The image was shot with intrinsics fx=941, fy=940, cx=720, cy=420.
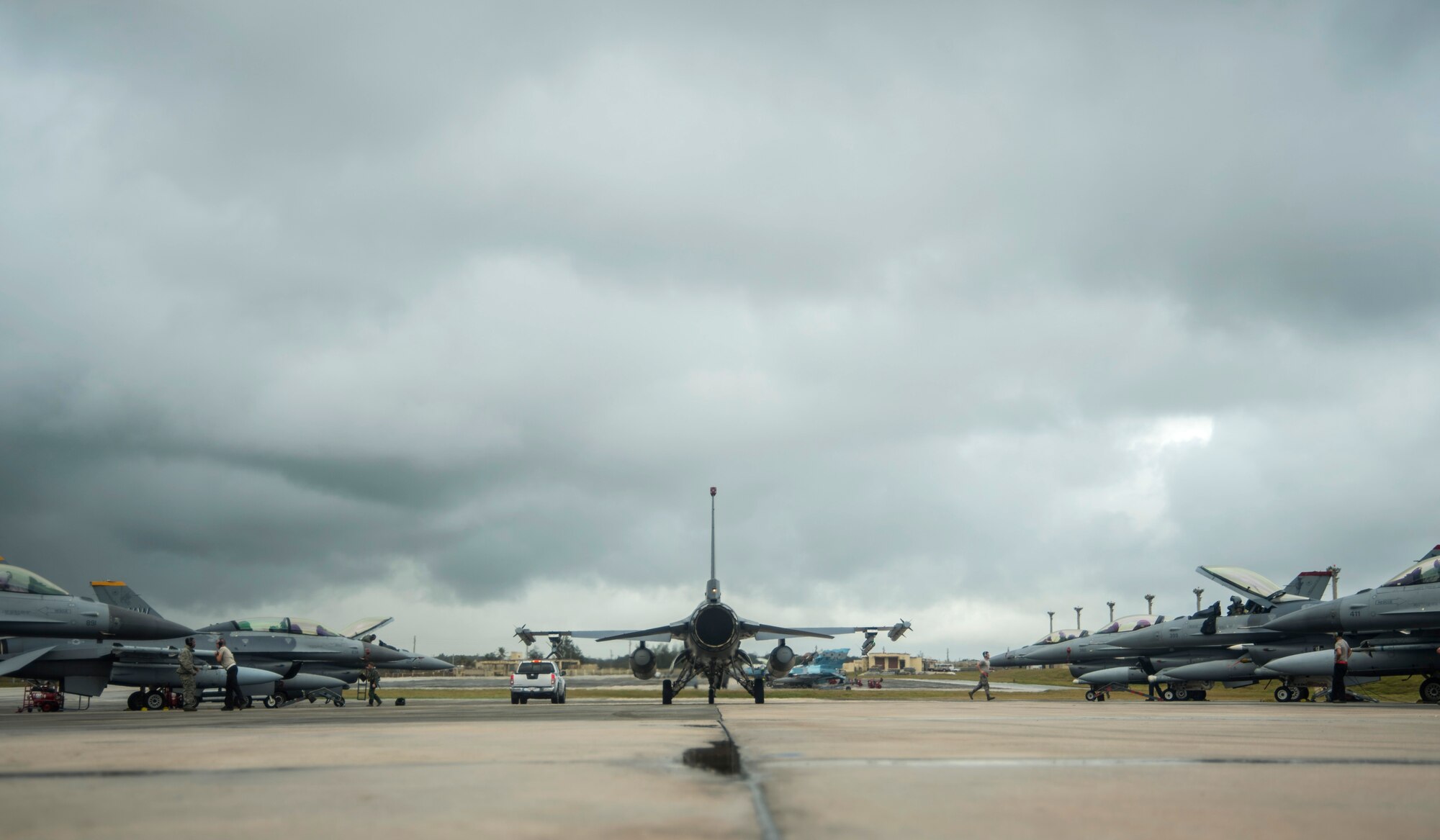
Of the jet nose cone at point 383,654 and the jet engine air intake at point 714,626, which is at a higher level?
the jet engine air intake at point 714,626

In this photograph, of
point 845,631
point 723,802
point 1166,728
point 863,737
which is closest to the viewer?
point 723,802

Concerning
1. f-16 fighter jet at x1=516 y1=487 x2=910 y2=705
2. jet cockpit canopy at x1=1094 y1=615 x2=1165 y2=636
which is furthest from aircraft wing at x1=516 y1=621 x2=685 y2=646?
jet cockpit canopy at x1=1094 y1=615 x2=1165 y2=636

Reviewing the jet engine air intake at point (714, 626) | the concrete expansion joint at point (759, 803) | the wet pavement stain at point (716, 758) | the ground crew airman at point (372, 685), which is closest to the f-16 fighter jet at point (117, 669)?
the ground crew airman at point (372, 685)

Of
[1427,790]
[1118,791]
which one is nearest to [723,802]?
[1118,791]

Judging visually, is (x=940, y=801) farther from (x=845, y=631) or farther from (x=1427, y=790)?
(x=845, y=631)

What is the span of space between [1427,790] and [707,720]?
8397 mm

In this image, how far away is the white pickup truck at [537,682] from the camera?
87.7 ft

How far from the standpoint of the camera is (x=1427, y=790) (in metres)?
4.61

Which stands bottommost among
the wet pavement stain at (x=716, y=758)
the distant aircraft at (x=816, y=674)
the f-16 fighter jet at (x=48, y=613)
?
the distant aircraft at (x=816, y=674)

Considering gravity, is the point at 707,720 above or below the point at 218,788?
below

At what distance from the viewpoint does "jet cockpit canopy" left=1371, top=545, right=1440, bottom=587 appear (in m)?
20.7

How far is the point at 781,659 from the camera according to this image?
26.2m

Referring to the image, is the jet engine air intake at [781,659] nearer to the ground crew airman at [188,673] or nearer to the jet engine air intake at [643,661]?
the jet engine air intake at [643,661]

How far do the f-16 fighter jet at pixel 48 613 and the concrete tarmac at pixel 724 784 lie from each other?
12.7m
